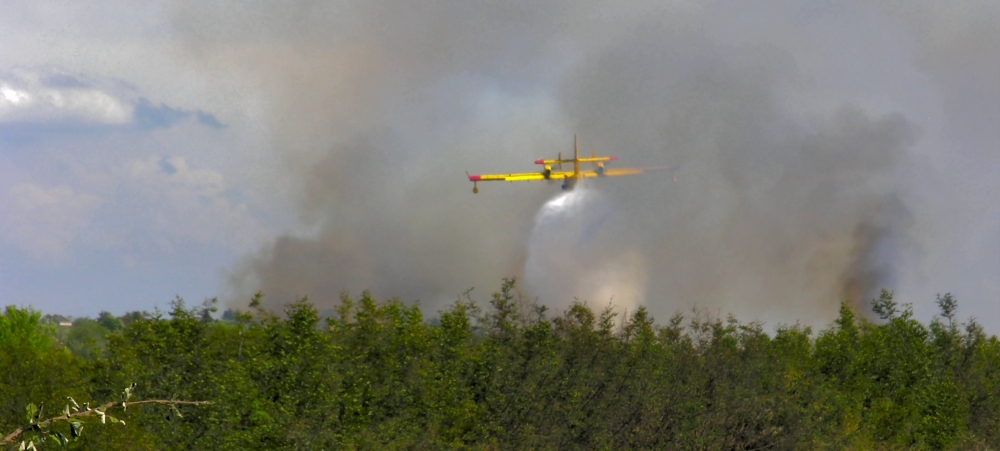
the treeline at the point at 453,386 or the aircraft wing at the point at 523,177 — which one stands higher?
the aircraft wing at the point at 523,177

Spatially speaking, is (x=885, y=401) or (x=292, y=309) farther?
(x=885, y=401)

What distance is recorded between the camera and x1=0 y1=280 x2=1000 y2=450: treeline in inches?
1352

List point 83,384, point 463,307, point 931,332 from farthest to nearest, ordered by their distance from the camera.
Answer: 1. point 931,332
2. point 463,307
3. point 83,384

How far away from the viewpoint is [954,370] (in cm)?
5316

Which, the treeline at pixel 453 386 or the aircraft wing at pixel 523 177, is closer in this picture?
the treeline at pixel 453 386

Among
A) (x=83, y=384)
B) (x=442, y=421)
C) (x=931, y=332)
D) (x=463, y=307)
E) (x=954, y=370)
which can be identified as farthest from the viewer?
(x=931, y=332)

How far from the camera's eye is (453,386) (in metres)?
37.0

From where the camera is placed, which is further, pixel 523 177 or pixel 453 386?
pixel 523 177

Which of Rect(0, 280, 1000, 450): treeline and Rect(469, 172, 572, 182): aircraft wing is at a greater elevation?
Rect(469, 172, 572, 182): aircraft wing

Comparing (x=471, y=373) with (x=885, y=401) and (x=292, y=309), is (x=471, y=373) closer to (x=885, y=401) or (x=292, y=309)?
(x=292, y=309)

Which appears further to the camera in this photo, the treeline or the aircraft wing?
the aircraft wing

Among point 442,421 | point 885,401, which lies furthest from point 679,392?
point 885,401

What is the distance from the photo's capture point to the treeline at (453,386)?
34.3 meters

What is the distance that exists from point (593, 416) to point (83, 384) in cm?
2145
